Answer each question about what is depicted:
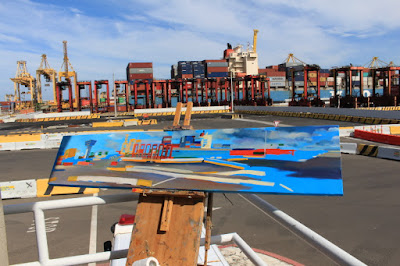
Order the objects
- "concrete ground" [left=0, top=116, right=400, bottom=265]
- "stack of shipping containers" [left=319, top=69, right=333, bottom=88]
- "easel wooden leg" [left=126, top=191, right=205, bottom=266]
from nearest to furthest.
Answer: "easel wooden leg" [left=126, top=191, right=205, bottom=266], "concrete ground" [left=0, top=116, right=400, bottom=265], "stack of shipping containers" [left=319, top=69, right=333, bottom=88]

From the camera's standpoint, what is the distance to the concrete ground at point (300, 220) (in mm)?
6945

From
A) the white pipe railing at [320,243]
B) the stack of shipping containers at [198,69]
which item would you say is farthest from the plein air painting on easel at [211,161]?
the stack of shipping containers at [198,69]

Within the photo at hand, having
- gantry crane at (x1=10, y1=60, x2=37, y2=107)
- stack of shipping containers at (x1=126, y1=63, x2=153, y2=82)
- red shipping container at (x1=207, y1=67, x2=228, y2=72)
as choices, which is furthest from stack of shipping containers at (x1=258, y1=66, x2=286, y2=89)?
gantry crane at (x1=10, y1=60, x2=37, y2=107)

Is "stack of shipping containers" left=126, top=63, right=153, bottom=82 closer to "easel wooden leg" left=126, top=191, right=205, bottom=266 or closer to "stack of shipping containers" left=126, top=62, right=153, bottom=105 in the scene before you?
"stack of shipping containers" left=126, top=62, right=153, bottom=105

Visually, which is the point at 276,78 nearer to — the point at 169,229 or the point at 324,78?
the point at 324,78

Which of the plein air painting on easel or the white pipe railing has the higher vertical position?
the plein air painting on easel

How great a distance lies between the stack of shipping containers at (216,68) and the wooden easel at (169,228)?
11329cm

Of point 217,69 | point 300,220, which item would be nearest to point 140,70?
point 217,69

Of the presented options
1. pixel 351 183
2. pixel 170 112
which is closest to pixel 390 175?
pixel 351 183

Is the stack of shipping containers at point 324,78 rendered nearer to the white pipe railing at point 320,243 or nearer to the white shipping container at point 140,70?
the white shipping container at point 140,70

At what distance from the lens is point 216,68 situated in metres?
115

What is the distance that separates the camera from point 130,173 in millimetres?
3018

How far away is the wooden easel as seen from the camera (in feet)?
7.88

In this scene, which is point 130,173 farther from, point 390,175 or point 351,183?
point 390,175
